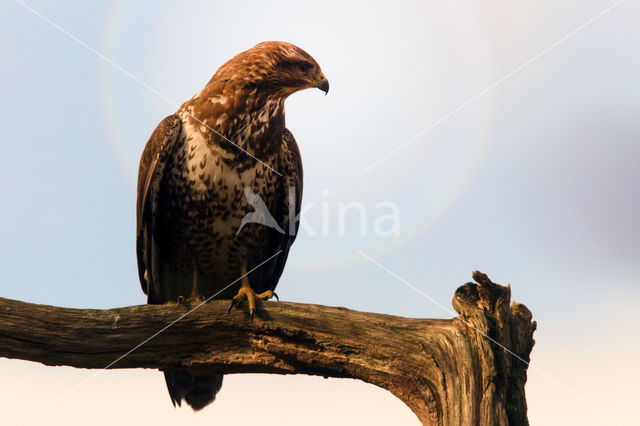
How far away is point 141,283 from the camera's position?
19.6 ft

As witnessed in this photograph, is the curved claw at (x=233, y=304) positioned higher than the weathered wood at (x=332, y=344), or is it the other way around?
the curved claw at (x=233, y=304)

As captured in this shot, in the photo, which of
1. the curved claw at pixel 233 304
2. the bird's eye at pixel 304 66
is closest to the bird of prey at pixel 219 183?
the bird's eye at pixel 304 66

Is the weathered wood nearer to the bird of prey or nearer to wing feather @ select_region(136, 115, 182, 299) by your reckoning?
the bird of prey

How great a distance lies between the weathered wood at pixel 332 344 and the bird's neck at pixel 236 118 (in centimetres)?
145

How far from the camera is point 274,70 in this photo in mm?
5652

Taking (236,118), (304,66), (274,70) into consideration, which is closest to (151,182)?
(236,118)

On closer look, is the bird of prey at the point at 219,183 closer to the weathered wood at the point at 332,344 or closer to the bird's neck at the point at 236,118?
the bird's neck at the point at 236,118

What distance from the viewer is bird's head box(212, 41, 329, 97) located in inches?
221

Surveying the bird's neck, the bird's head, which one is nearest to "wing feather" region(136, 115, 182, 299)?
the bird's neck

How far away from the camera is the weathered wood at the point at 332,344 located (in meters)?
3.85

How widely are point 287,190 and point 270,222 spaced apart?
13.4 inches

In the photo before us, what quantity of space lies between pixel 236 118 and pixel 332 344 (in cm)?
212

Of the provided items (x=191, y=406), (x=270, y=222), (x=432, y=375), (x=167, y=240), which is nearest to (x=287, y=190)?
(x=270, y=222)

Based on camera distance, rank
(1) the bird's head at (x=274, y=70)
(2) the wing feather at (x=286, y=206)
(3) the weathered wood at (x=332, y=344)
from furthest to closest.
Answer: (2) the wing feather at (x=286, y=206)
(1) the bird's head at (x=274, y=70)
(3) the weathered wood at (x=332, y=344)
